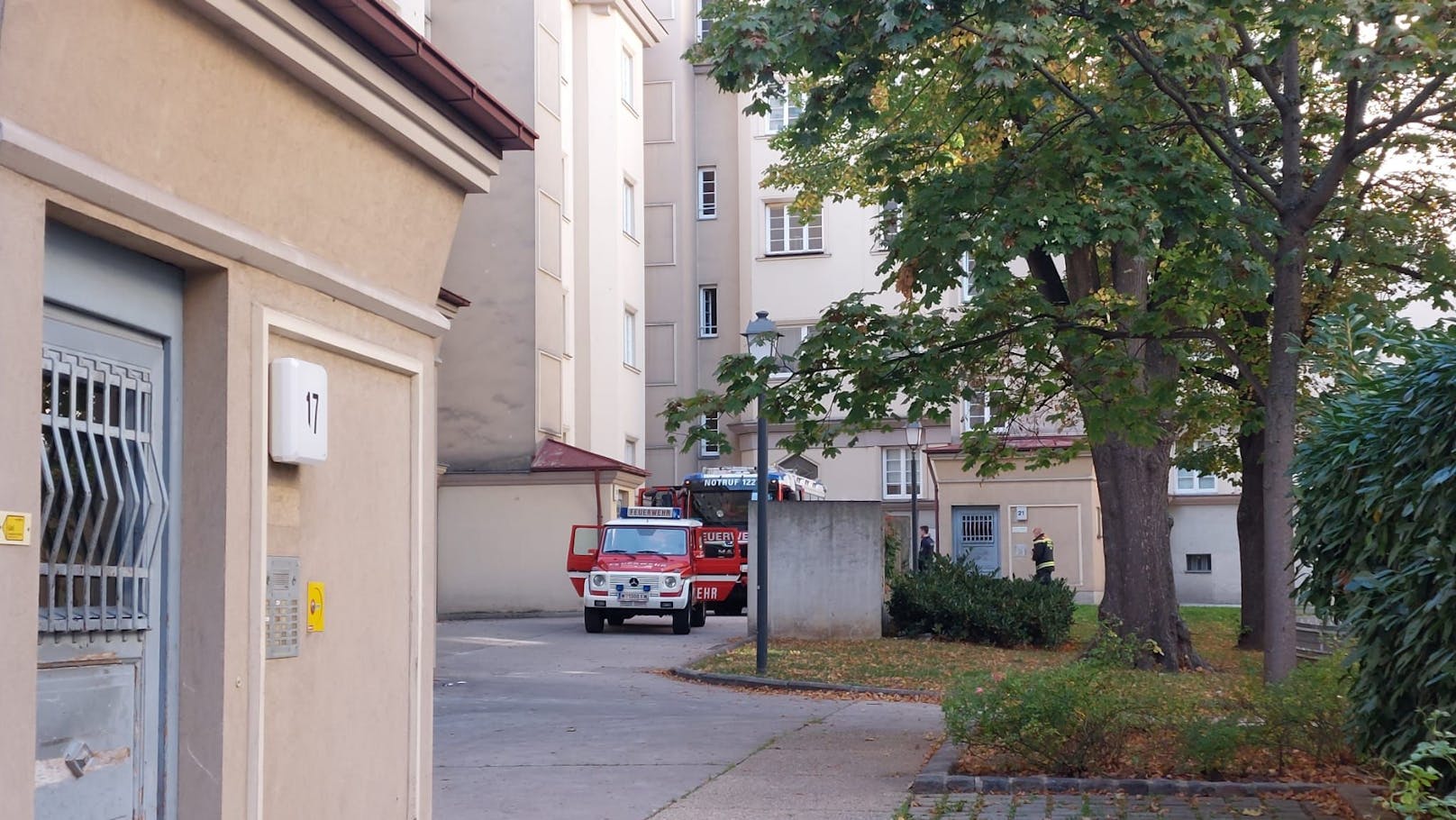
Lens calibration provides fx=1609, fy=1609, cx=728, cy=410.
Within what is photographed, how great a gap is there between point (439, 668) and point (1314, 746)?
12869 mm

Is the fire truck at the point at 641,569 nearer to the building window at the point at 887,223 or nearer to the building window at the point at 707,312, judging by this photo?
the building window at the point at 887,223

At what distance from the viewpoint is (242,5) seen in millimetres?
5414

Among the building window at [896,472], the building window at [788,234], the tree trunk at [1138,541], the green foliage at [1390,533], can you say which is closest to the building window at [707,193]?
the building window at [788,234]

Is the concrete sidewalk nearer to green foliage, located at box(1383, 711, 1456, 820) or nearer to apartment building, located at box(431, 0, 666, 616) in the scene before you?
green foliage, located at box(1383, 711, 1456, 820)

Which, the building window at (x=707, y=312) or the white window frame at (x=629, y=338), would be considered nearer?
the white window frame at (x=629, y=338)

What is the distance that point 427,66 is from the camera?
6656mm

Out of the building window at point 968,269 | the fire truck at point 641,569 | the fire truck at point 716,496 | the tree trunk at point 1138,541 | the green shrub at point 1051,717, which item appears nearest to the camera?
the green shrub at point 1051,717

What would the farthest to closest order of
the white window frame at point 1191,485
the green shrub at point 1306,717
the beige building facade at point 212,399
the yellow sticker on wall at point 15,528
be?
1. the white window frame at point 1191,485
2. the green shrub at point 1306,717
3. the beige building facade at point 212,399
4. the yellow sticker on wall at point 15,528

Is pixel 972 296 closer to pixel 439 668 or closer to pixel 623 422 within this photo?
pixel 439 668

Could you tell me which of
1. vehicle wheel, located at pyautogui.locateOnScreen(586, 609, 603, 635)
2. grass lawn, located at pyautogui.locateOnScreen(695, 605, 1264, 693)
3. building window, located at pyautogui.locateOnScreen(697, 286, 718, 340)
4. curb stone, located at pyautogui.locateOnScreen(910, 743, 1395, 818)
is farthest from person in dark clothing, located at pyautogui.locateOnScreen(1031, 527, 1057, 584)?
curb stone, located at pyautogui.locateOnScreen(910, 743, 1395, 818)

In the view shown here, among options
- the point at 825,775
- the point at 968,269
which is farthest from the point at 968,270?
the point at 825,775

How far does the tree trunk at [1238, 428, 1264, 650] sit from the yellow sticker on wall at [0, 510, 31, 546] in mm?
22328

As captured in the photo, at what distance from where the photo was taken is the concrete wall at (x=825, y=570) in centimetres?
2428

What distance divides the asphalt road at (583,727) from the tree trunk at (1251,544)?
831cm
